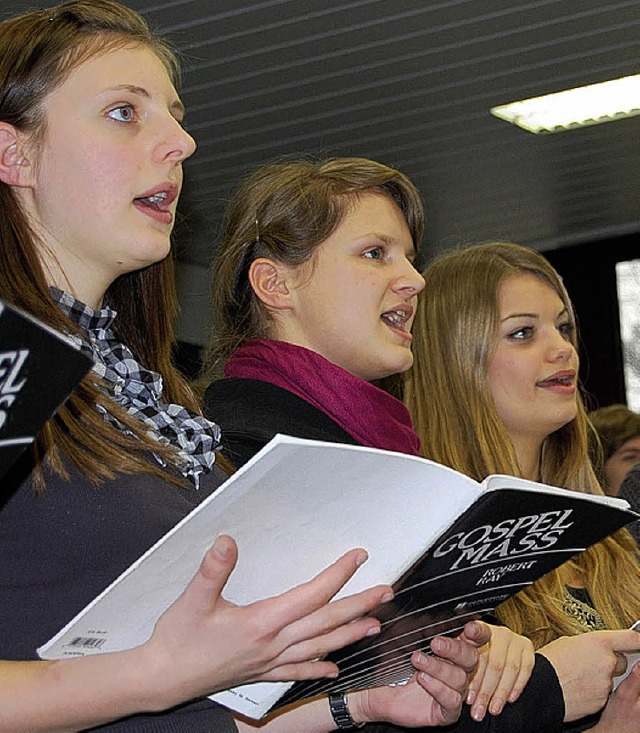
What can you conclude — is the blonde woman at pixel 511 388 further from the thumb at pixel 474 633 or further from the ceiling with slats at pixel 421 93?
the ceiling with slats at pixel 421 93

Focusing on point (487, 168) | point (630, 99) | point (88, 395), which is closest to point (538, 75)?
point (630, 99)

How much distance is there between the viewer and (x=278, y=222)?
2.25m

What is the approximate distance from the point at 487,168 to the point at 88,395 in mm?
4213

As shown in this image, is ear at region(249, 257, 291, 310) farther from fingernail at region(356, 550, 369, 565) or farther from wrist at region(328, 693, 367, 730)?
fingernail at region(356, 550, 369, 565)

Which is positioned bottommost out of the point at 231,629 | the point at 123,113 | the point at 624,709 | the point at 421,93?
the point at 624,709

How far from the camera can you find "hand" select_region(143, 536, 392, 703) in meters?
1.07

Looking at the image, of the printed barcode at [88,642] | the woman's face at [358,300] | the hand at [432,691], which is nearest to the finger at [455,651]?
the hand at [432,691]

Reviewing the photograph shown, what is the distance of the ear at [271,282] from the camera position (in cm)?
221

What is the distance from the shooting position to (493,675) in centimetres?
182

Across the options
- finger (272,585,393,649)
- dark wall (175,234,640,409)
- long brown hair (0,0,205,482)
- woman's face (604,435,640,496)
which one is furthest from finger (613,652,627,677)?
dark wall (175,234,640,409)

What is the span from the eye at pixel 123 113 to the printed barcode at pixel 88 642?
0.64 meters

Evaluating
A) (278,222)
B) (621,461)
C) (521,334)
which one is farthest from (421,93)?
(278,222)

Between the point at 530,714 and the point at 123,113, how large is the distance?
103 cm

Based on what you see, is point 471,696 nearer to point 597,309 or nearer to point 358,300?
point 358,300
